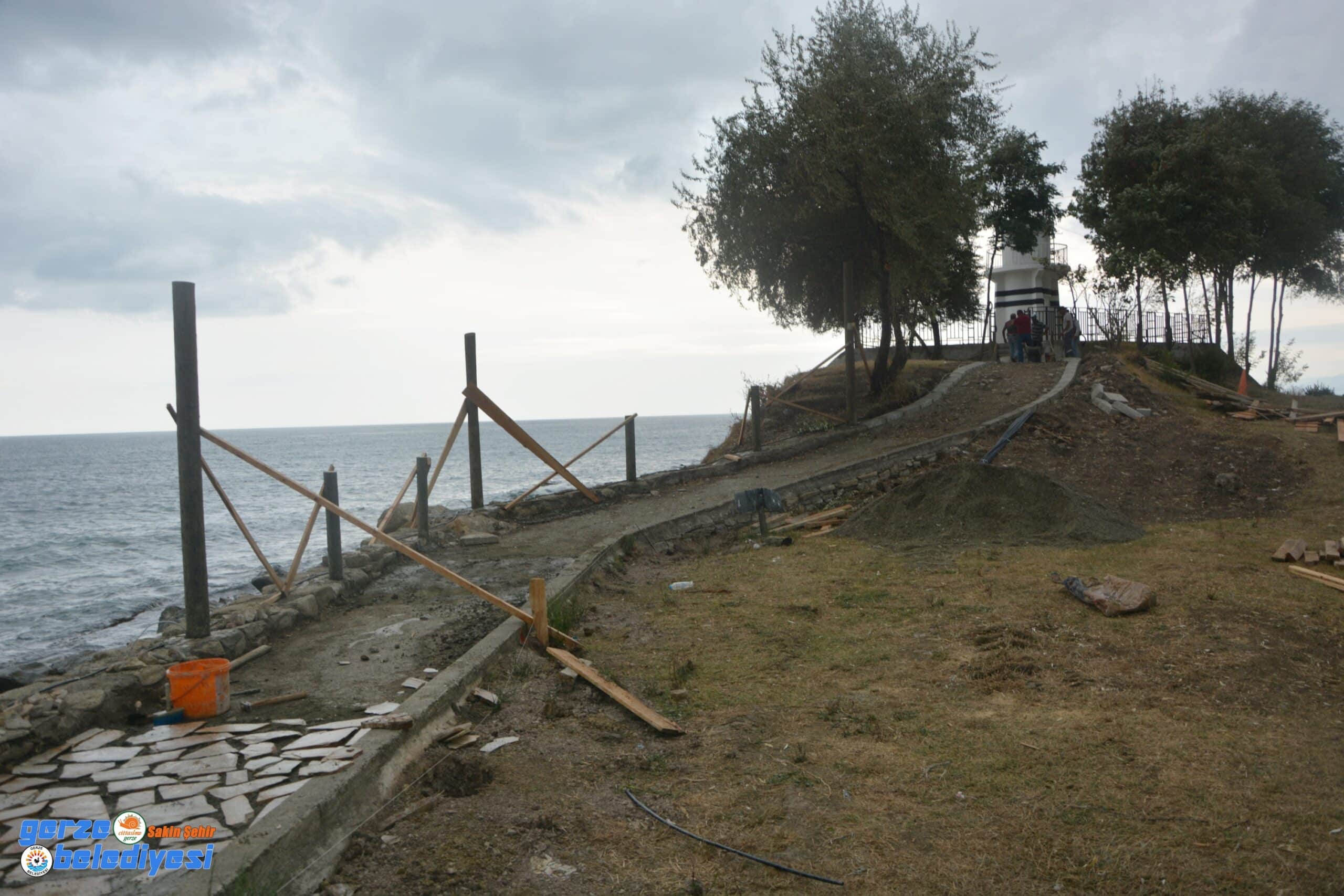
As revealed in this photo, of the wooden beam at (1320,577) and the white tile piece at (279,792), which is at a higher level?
the wooden beam at (1320,577)

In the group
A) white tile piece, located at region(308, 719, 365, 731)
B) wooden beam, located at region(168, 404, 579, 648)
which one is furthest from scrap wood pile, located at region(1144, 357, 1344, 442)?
white tile piece, located at region(308, 719, 365, 731)

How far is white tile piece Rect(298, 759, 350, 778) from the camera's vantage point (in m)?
4.21

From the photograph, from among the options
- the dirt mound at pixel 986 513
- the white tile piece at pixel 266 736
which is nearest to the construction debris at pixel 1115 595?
the dirt mound at pixel 986 513

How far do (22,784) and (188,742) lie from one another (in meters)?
0.74

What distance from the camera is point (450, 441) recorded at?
40.9 ft

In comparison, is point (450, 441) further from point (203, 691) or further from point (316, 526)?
point (316, 526)

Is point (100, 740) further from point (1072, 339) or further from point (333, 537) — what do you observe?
point (1072, 339)

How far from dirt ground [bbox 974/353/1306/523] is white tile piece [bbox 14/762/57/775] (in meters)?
12.1

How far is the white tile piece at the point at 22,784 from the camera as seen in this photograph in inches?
169

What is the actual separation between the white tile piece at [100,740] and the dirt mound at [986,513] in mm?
8524

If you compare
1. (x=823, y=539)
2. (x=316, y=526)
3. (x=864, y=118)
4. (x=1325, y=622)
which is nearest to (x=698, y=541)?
(x=823, y=539)

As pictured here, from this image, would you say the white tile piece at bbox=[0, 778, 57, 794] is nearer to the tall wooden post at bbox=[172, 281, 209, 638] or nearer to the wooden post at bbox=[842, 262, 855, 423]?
the tall wooden post at bbox=[172, 281, 209, 638]

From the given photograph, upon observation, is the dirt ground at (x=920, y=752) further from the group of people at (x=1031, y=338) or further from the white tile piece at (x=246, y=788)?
the group of people at (x=1031, y=338)

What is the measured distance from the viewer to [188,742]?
483 cm
